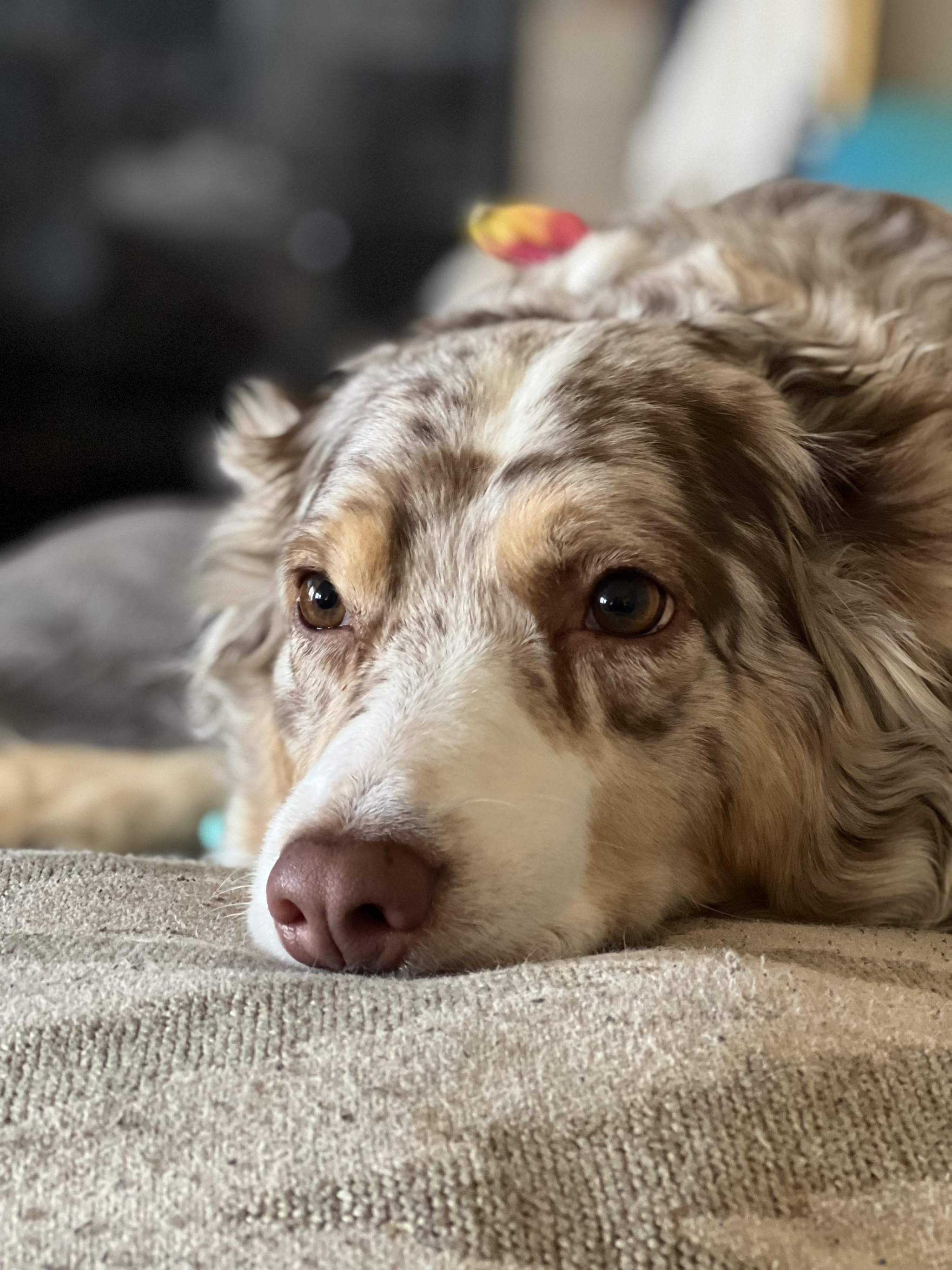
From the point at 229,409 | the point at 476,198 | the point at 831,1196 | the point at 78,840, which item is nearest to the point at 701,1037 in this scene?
the point at 831,1196

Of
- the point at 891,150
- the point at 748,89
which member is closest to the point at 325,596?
the point at 891,150

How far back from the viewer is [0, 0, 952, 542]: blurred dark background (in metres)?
6.74

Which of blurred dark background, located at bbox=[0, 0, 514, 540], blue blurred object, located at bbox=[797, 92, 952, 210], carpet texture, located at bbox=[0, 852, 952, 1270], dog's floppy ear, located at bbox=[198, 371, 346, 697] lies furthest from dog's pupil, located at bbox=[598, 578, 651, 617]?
blurred dark background, located at bbox=[0, 0, 514, 540]

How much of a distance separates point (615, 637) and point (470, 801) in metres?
0.37

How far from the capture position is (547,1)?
→ 7.14 meters

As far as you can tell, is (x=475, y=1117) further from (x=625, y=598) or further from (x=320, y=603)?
(x=320, y=603)

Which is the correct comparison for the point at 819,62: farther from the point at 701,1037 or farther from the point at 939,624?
the point at 701,1037

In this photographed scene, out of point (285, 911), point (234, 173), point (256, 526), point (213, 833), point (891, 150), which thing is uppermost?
point (891, 150)

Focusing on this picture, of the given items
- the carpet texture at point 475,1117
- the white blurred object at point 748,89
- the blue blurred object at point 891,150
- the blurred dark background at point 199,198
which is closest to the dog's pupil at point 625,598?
the carpet texture at point 475,1117

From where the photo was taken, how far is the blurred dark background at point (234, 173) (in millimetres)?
6738

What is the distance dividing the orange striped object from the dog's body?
2.14 ft

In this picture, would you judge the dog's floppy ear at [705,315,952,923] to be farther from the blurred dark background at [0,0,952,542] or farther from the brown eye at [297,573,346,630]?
the blurred dark background at [0,0,952,542]

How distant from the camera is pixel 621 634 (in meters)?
1.79

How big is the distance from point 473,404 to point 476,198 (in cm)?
577
